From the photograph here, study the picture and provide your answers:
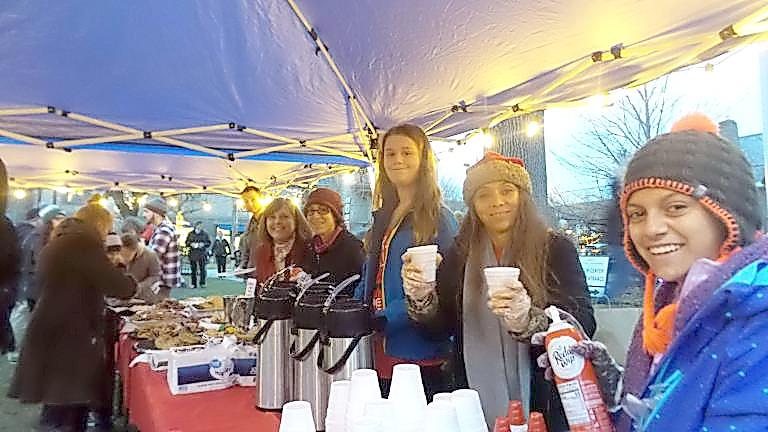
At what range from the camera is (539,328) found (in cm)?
116

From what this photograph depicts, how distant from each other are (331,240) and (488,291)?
143cm

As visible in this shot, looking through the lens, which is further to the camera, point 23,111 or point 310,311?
point 23,111

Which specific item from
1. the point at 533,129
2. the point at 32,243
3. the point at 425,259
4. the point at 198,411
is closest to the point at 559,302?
the point at 425,259

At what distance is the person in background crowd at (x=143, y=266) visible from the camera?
157 inches

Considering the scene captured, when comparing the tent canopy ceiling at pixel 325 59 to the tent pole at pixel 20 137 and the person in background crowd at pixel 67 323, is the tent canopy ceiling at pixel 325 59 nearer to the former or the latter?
the tent pole at pixel 20 137

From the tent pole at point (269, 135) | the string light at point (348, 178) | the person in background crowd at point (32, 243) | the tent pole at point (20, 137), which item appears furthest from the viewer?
the string light at point (348, 178)

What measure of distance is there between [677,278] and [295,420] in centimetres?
65

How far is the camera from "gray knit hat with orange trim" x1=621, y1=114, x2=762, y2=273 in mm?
784

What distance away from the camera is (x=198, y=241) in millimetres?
11523

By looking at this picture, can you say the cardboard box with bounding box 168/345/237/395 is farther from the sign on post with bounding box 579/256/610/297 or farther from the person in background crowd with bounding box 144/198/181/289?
the person in background crowd with bounding box 144/198/181/289

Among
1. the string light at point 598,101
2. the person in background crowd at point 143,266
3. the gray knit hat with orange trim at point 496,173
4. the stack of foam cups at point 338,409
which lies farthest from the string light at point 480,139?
the person in background crowd at point 143,266

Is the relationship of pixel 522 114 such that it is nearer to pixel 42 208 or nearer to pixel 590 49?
pixel 590 49

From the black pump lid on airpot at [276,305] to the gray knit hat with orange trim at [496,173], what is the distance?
0.58 metres

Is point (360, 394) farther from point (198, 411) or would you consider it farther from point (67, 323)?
point (67, 323)
